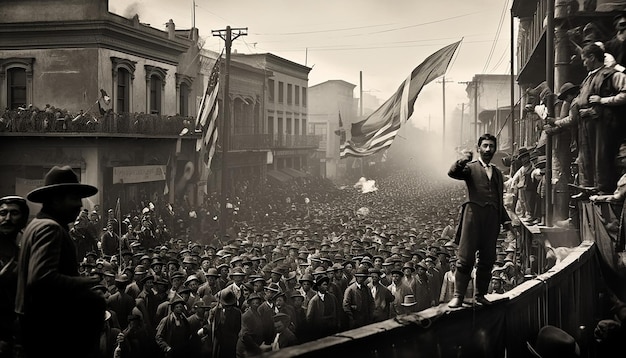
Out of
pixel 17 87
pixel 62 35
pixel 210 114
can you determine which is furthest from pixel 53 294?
pixel 17 87

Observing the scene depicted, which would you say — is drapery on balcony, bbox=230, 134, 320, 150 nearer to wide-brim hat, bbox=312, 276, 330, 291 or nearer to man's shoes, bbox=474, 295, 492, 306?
wide-brim hat, bbox=312, 276, 330, 291

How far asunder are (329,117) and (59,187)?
66076 millimetres

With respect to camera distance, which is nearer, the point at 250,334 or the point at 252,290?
the point at 250,334

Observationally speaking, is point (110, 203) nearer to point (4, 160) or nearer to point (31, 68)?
point (4, 160)

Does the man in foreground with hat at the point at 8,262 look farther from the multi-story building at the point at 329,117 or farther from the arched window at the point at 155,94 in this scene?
the multi-story building at the point at 329,117

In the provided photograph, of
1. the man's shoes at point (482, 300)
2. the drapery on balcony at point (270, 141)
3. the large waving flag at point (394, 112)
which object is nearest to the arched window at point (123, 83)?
the large waving flag at point (394, 112)

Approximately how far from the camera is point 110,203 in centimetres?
2481

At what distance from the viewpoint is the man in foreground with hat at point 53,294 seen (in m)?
3.84

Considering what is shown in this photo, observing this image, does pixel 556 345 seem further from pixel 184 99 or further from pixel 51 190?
pixel 184 99

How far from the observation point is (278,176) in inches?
1788

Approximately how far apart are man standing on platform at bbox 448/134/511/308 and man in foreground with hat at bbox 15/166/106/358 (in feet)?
11.0

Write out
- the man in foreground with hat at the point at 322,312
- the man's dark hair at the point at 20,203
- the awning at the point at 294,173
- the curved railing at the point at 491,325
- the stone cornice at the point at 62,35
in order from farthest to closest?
the awning at the point at 294,173, the stone cornice at the point at 62,35, the man in foreground with hat at the point at 322,312, the man's dark hair at the point at 20,203, the curved railing at the point at 491,325

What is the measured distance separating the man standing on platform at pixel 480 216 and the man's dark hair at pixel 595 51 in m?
4.56

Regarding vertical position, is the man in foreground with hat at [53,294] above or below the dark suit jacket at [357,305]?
above
